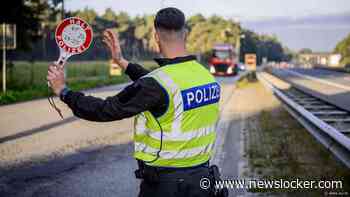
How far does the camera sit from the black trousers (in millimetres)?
2646

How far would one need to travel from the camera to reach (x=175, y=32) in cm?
274

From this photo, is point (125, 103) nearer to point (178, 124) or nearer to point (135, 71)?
point (178, 124)

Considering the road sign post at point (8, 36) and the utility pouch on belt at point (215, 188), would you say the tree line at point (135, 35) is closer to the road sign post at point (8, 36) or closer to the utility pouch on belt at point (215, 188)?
the road sign post at point (8, 36)

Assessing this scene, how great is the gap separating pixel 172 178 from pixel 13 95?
724 inches

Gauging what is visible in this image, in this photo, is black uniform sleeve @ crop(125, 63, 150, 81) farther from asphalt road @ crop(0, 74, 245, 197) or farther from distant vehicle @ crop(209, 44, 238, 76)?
distant vehicle @ crop(209, 44, 238, 76)

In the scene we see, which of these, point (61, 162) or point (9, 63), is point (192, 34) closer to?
point (9, 63)

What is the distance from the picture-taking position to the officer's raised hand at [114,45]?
11.1 ft

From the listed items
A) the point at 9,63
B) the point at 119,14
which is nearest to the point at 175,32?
the point at 9,63

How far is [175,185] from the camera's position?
104 inches

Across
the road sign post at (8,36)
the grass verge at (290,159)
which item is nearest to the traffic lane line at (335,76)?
the road sign post at (8,36)

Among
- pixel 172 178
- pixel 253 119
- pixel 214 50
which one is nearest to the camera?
pixel 172 178

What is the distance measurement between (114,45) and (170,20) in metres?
0.82

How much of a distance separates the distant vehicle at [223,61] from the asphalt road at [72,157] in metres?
38.2

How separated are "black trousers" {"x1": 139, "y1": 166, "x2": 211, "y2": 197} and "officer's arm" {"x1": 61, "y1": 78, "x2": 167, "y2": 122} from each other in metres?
0.40
